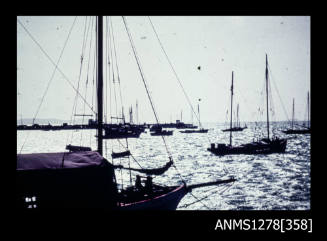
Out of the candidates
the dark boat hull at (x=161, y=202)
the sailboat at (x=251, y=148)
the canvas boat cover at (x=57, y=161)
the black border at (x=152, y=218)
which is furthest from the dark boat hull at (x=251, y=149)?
the black border at (x=152, y=218)

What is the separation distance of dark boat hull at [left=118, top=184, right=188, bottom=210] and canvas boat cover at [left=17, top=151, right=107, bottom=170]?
335 centimetres

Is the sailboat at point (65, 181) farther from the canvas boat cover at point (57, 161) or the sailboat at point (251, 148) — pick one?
the sailboat at point (251, 148)

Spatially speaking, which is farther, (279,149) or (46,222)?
(279,149)

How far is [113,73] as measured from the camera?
16094 mm

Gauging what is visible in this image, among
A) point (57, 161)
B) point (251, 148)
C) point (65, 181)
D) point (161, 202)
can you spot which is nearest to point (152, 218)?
point (65, 181)

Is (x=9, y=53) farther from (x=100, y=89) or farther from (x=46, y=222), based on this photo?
(x=100, y=89)

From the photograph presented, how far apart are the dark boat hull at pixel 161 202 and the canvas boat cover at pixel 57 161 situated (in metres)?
3.35

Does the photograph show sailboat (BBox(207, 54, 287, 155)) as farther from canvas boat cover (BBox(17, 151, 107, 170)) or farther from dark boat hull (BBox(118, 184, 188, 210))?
canvas boat cover (BBox(17, 151, 107, 170))

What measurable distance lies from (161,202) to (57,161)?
23.6 feet

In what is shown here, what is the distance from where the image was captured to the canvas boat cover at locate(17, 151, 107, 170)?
7578 millimetres

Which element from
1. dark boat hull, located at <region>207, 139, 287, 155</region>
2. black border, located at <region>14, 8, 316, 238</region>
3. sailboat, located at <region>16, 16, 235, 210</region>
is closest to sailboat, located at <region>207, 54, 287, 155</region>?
dark boat hull, located at <region>207, 139, 287, 155</region>

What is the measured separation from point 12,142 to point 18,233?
5.41 feet
